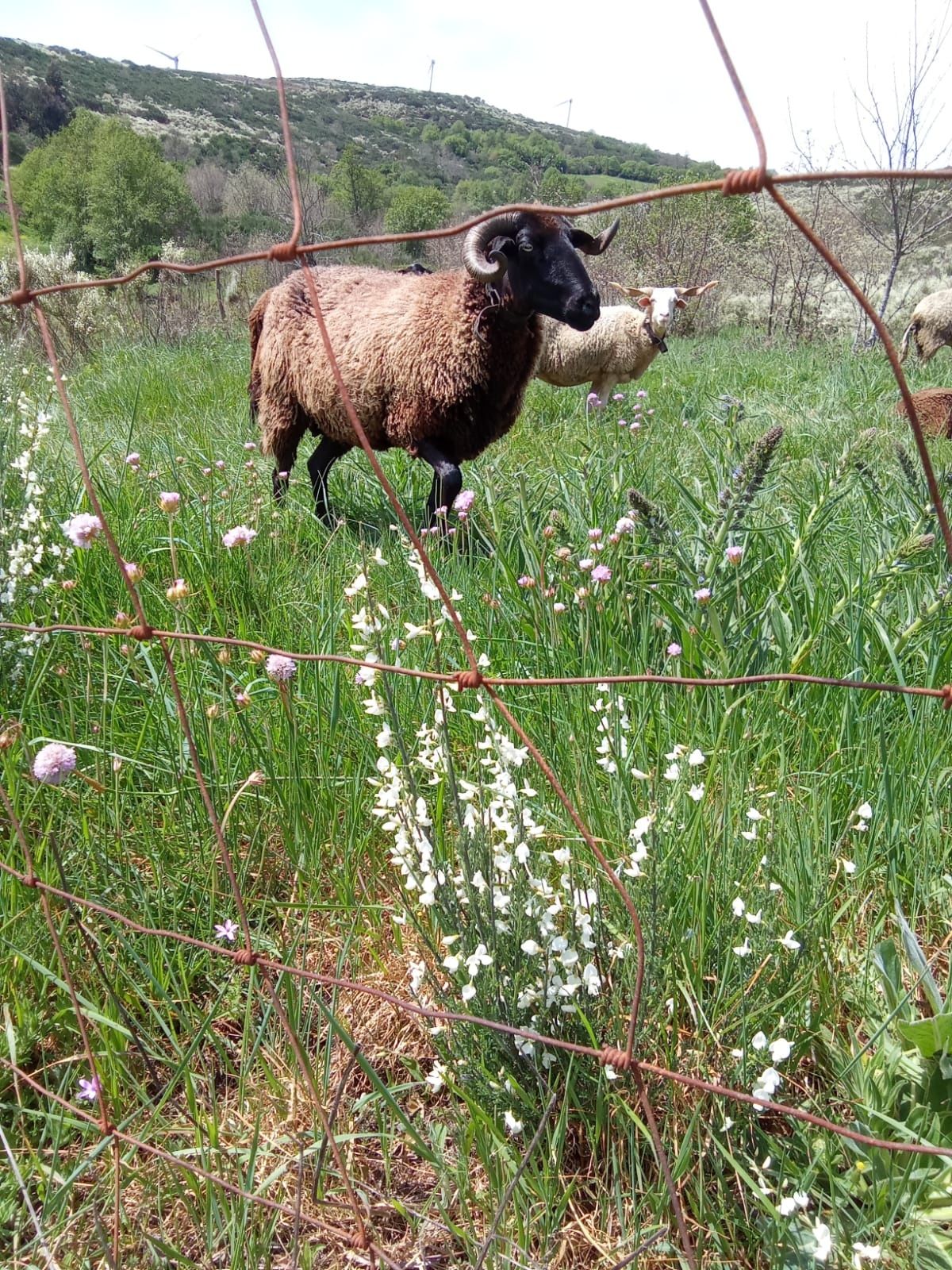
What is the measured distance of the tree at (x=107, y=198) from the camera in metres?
45.0

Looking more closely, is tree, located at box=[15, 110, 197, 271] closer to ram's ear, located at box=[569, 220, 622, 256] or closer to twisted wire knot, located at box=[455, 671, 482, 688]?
ram's ear, located at box=[569, 220, 622, 256]

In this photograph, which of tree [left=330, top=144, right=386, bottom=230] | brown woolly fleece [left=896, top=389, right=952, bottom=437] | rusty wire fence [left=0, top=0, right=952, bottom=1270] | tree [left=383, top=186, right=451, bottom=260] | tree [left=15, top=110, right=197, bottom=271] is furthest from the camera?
tree [left=15, top=110, right=197, bottom=271]

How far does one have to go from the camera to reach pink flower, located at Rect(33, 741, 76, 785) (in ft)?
4.94

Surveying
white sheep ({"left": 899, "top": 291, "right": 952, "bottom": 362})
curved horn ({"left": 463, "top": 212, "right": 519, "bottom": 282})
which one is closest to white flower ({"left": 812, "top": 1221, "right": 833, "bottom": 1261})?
curved horn ({"left": 463, "top": 212, "right": 519, "bottom": 282})

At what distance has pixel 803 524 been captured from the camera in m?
2.58

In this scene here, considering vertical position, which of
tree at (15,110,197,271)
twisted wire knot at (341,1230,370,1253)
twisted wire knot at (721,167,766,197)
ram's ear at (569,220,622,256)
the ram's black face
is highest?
tree at (15,110,197,271)

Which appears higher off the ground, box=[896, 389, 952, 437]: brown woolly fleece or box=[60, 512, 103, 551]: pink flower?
box=[896, 389, 952, 437]: brown woolly fleece

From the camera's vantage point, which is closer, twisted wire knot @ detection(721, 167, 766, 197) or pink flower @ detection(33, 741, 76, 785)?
twisted wire knot @ detection(721, 167, 766, 197)

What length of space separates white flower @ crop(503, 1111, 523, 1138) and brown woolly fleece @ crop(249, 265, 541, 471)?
314 cm

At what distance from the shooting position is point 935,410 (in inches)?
204

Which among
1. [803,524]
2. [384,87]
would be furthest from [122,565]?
[384,87]

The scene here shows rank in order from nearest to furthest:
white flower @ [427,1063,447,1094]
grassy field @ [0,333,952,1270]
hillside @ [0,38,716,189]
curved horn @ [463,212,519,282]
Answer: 1. grassy field @ [0,333,952,1270]
2. white flower @ [427,1063,447,1094]
3. curved horn @ [463,212,519,282]
4. hillside @ [0,38,716,189]

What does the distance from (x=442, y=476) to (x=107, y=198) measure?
51757mm

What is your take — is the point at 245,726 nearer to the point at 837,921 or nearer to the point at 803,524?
the point at 837,921
